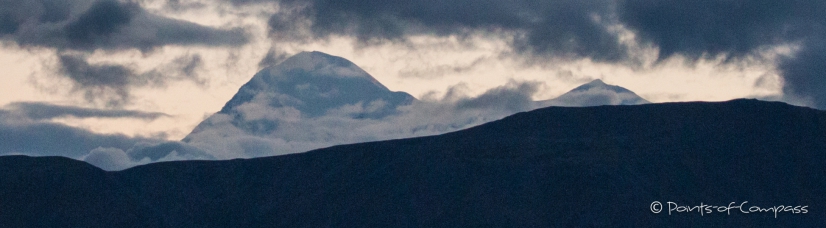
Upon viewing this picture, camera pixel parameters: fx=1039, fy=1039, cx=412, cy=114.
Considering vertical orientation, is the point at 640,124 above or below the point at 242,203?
above

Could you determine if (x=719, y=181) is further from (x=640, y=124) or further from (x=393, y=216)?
(x=393, y=216)

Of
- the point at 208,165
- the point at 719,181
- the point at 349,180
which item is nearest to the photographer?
the point at 719,181

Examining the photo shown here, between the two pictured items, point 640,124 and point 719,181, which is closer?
point 719,181

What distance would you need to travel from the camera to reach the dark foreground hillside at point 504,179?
90188 millimetres

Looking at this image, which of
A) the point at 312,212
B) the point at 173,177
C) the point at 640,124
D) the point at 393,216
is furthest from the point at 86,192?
the point at 640,124

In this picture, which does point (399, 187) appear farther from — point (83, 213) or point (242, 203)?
point (83, 213)

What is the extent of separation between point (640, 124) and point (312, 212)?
107 ft

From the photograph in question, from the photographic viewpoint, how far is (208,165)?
105625 mm

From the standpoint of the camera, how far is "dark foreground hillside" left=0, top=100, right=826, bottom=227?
296 feet

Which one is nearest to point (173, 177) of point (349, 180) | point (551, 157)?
point (349, 180)

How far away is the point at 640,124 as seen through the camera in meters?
100

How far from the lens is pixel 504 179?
307 feet

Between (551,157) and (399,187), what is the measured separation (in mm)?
14265

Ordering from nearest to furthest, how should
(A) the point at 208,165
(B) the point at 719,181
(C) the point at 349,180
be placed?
(B) the point at 719,181
(C) the point at 349,180
(A) the point at 208,165
